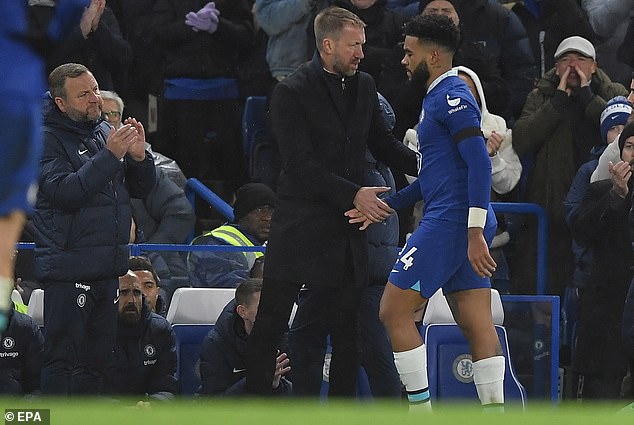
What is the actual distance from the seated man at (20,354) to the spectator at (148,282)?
0.63 metres

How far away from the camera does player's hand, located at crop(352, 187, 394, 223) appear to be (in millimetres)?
6883

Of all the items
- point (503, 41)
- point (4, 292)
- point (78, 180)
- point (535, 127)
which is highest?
point (503, 41)

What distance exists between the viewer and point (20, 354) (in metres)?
7.64

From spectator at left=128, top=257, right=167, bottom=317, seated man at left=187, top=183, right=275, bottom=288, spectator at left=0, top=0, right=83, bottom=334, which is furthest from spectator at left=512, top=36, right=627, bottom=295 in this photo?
spectator at left=0, top=0, right=83, bottom=334

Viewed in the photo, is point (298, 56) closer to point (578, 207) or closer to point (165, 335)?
point (578, 207)

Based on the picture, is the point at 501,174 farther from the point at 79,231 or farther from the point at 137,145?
the point at 79,231

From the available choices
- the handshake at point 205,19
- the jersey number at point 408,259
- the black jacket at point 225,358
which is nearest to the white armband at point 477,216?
the jersey number at point 408,259

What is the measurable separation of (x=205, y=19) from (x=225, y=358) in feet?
12.1

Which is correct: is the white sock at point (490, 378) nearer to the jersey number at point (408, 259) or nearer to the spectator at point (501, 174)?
the jersey number at point (408, 259)

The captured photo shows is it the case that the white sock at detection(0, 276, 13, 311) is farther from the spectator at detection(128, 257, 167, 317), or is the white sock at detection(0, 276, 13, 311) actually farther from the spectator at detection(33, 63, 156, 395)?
the spectator at detection(128, 257, 167, 317)

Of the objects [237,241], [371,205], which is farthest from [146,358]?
[371,205]

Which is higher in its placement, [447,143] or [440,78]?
[440,78]

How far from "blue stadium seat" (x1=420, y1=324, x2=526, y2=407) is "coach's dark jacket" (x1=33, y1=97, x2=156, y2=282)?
1.74 m

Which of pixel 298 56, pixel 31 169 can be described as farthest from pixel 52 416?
pixel 298 56
